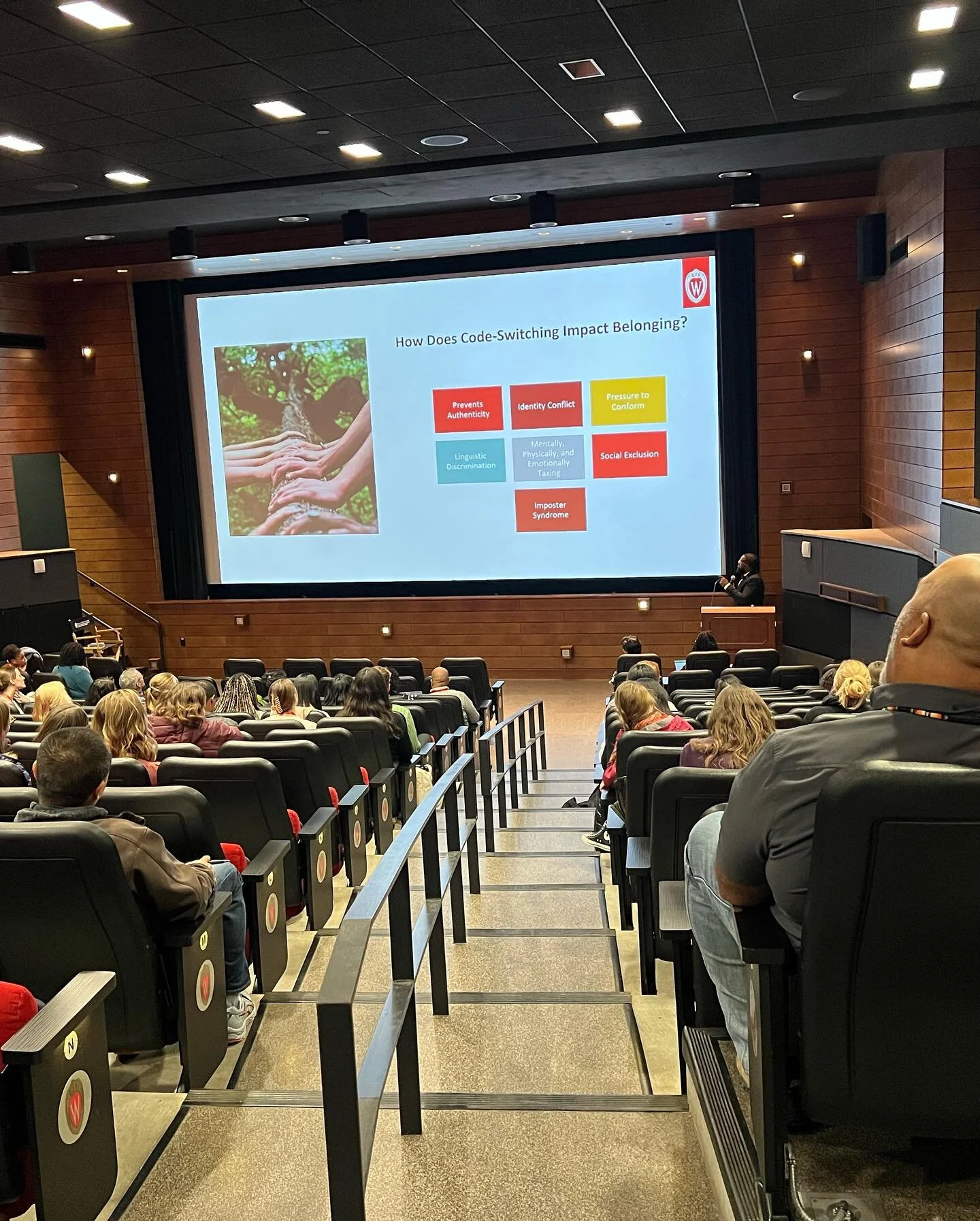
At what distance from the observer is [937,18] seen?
18.5 feet

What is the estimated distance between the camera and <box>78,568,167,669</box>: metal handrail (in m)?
14.6

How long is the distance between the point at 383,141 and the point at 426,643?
6.86 metres

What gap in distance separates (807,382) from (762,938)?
1163 cm

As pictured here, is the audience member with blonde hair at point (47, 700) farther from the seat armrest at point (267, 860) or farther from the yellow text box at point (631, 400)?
the yellow text box at point (631, 400)

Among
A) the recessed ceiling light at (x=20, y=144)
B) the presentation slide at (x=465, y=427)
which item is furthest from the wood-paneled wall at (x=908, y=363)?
the recessed ceiling light at (x=20, y=144)

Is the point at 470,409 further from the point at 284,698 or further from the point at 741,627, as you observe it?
the point at 284,698

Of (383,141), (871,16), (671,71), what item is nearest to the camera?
(871,16)

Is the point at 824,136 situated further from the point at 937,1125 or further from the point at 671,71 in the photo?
the point at 937,1125

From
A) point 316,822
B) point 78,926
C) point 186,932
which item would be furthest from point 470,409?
point 78,926

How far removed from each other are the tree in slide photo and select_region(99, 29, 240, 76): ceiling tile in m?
7.92

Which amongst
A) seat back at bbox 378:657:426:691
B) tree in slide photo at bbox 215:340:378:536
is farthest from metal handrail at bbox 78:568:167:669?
seat back at bbox 378:657:426:691

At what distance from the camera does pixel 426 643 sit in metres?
13.5

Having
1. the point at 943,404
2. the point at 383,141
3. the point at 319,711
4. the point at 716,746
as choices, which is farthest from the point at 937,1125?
the point at 943,404

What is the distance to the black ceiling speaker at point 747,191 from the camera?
972cm
